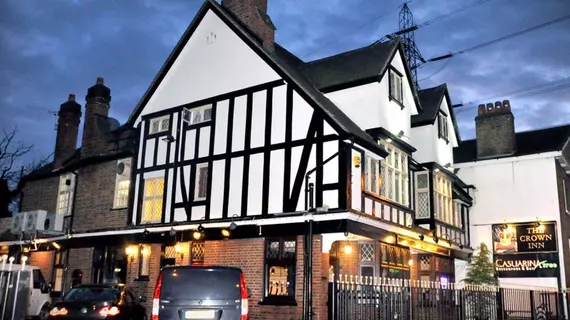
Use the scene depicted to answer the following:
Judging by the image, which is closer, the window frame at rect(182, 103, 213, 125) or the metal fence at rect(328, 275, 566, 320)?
the metal fence at rect(328, 275, 566, 320)

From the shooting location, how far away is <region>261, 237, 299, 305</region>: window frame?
49.5ft

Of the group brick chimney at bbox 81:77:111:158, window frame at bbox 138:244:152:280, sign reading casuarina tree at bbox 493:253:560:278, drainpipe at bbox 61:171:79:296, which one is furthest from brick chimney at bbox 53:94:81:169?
sign reading casuarina tree at bbox 493:253:560:278

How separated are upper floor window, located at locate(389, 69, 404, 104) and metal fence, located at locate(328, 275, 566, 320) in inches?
254

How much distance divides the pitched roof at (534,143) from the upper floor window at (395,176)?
7.62m

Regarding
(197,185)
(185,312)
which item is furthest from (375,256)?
(185,312)

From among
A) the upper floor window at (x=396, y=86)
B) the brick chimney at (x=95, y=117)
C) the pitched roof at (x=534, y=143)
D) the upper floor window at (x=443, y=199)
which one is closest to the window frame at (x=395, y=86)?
the upper floor window at (x=396, y=86)

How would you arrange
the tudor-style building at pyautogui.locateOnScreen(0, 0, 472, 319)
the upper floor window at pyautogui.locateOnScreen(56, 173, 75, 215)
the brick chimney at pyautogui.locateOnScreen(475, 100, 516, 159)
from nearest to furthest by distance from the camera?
the tudor-style building at pyautogui.locateOnScreen(0, 0, 472, 319), the upper floor window at pyautogui.locateOnScreen(56, 173, 75, 215), the brick chimney at pyautogui.locateOnScreen(475, 100, 516, 159)

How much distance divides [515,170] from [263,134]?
42.8 feet

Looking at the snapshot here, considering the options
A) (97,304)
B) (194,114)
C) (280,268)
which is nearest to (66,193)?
(194,114)

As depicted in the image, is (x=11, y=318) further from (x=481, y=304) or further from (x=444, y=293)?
(x=481, y=304)

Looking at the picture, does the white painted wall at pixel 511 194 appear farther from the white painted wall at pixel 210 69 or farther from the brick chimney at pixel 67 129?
the brick chimney at pixel 67 129

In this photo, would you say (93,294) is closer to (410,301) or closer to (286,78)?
(410,301)

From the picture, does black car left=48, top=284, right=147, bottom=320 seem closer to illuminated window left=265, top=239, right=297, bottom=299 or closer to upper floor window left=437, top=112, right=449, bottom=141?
illuminated window left=265, top=239, right=297, bottom=299

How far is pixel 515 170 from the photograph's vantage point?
23.8 meters
